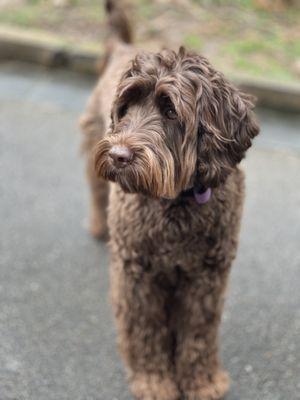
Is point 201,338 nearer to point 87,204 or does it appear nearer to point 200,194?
point 200,194

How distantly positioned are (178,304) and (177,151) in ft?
3.30

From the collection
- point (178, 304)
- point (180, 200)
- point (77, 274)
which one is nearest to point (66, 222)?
point (77, 274)

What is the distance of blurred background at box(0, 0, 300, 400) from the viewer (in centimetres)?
330

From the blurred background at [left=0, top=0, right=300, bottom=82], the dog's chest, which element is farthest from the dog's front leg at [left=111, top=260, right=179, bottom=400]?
the blurred background at [left=0, top=0, right=300, bottom=82]

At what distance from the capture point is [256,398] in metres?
3.13

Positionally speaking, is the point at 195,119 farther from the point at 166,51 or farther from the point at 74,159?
the point at 74,159

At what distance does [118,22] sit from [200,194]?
1922 millimetres

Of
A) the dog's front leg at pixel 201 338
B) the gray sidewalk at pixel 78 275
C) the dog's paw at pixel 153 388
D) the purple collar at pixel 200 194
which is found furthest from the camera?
the gray sidewalk at pixel 78 275

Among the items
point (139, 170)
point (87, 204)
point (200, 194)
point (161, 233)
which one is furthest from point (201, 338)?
point (87, 204)

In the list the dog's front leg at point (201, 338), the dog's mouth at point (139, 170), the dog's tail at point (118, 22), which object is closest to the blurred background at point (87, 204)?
the dog's front leg at point (201, 338)

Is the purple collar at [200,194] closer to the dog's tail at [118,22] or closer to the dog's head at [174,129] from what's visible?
the dog's head at [174,129]

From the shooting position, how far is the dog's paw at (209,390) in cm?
310

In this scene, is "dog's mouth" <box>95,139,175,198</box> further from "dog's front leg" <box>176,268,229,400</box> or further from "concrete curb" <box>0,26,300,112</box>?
"concrete curb" <box>0,26,300,112</box>

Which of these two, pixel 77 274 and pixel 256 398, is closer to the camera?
pixel 256 398
